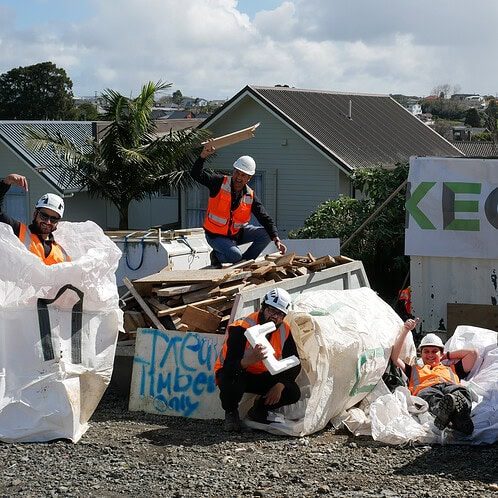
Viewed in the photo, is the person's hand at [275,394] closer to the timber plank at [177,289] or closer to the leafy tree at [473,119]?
the timber plank at [177,289]

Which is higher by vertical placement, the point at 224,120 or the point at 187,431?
the point at 224,120

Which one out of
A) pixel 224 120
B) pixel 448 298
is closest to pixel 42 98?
pixel 224 120

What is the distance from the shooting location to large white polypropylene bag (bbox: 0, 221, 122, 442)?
7582 millimetres

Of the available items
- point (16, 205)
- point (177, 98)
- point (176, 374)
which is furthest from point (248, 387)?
point (177, 98)

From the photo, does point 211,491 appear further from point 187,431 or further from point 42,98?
point 42,98

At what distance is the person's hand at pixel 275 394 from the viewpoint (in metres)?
7.91

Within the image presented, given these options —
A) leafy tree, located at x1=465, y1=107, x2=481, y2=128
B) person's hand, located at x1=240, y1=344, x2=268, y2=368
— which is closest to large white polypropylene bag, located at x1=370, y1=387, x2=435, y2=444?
person's hand, located at x1=240, y1=344, x2=268, y2=368

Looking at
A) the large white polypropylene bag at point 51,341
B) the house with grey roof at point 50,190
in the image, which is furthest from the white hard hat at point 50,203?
the house with grey roof at point 50,190

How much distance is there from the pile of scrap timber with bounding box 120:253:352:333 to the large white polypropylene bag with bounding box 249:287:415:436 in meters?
0.78

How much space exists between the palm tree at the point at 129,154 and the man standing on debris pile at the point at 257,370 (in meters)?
15.8

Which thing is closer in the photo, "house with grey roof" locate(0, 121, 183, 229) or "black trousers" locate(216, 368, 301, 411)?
"black trousers" locate(216, 368, 301, 411)

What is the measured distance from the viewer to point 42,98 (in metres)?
65.5

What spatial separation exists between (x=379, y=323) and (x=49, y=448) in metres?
3.15

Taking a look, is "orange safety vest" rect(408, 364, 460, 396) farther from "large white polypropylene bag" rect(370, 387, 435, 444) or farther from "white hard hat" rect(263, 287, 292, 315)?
"white hard hat" rect(263, 287, 292, 315)
